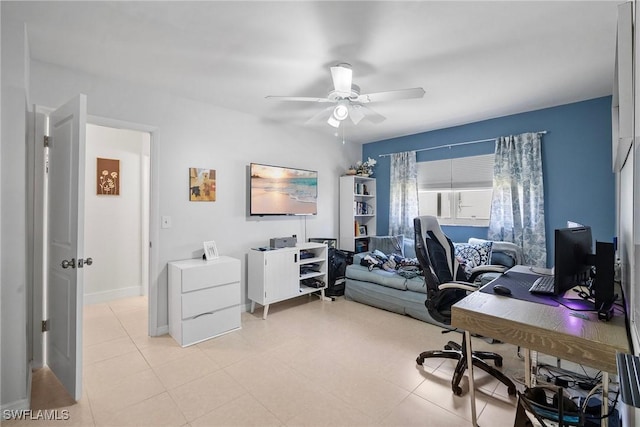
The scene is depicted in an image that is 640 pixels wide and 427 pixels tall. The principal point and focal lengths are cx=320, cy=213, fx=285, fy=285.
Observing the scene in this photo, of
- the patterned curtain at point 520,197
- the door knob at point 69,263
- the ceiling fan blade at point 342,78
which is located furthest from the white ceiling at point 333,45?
the door knob at point 69,263

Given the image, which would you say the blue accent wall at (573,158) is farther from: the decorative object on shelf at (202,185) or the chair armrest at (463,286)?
the decorative object on shelf at (202,185)

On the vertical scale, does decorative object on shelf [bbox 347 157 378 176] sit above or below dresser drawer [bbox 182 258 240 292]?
above

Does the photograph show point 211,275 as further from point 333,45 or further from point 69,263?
point 333,45

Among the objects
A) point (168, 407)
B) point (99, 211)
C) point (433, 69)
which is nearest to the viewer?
point (168, 407)

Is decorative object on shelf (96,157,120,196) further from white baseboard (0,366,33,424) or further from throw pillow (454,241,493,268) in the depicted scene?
throw pillow (454,241,493,268)

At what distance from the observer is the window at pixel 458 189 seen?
12.9 ft

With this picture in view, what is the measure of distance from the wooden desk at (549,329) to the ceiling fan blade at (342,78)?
1.78 meters

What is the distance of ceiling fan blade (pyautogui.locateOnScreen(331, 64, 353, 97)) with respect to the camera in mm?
2176

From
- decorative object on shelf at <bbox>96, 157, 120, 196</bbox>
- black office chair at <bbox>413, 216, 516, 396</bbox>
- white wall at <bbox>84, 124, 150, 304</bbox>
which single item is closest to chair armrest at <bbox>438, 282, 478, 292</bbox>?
black office chair at <bbox>413, 216, 516, 396</bbox>

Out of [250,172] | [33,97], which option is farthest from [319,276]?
[33,97]

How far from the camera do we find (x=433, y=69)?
244 centimetres

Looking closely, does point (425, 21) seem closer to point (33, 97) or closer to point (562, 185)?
point (562, 185)

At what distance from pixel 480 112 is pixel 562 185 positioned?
1264 millimetres

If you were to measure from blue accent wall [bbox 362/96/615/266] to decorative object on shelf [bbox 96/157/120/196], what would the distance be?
16.4 ft
